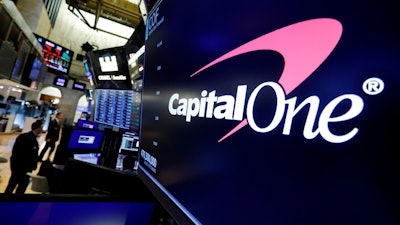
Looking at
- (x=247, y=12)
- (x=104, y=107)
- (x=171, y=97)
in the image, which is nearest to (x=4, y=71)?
(x=104, y=107)

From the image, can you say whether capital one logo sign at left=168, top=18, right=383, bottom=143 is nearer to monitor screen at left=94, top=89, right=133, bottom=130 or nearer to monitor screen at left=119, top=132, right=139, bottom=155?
monitor screen at left=94, top=89, right=133, bottom=130

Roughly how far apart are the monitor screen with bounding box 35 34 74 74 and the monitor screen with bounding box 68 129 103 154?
10224 mm

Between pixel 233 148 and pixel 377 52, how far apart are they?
0.35m

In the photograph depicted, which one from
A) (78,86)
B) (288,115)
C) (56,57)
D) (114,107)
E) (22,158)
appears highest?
(56,57)

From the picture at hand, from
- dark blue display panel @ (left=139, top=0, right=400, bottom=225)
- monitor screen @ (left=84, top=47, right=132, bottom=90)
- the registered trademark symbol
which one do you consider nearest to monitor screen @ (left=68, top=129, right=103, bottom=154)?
monitor screen @ (left=84, top=47, right=132, bottom=90)

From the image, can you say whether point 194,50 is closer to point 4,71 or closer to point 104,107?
point 104,107

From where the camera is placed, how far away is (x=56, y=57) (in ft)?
38.8

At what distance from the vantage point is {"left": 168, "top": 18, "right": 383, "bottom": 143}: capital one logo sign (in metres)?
0.37

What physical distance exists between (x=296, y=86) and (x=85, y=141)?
3399mm

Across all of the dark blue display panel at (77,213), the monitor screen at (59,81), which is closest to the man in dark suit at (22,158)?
the dark blue display panel at (77,213)

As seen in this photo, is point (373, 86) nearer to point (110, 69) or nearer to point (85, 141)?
point (85, 141)

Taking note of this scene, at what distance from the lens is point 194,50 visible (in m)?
0.85

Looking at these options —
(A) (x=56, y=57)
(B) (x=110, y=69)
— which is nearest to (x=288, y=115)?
(B) (x=110, y=69)

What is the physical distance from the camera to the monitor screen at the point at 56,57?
1143cm
